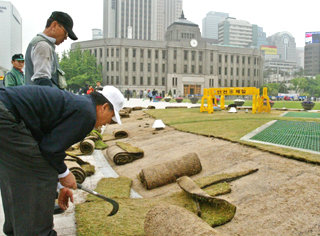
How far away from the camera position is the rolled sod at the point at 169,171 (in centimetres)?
500

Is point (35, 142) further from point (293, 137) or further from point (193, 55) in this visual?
point (193, 55)

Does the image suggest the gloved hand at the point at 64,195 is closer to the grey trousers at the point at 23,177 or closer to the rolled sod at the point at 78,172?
the grey trousers at the point at 23,177

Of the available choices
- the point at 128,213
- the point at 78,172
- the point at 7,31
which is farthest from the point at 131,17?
the point at 128,213

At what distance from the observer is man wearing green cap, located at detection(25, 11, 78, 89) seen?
3.76 metres

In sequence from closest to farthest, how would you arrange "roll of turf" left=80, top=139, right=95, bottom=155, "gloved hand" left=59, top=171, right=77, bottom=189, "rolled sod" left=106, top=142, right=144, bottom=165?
1. "gloved hand" left=59, top=171, right=77, bottom=189
2. "rolled sod" left=106, top=142, right=144, bottom=165
3. "roll of turf" left=80, top=139, right=95, bottom=155

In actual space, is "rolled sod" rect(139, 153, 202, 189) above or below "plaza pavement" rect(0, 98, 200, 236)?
above

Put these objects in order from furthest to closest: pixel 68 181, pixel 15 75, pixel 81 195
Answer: pixel 15 75 < pixel 81 195 < pixel 68 181

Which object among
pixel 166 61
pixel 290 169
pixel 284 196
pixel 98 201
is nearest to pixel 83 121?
pixel 98 201

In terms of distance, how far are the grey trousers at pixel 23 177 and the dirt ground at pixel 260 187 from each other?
196 centimetres

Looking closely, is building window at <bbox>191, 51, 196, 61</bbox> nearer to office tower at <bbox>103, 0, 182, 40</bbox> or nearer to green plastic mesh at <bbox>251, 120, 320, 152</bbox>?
green plastic mesh at <bbox>251, 120, 320, 152</bbox>

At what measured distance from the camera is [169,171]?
5156 mm

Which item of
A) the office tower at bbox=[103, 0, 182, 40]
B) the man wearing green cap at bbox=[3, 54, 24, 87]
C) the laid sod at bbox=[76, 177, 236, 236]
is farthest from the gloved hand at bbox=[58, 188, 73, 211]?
the office tower at bbox=[103, 0, 182, 40]

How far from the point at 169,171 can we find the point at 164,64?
80245mm

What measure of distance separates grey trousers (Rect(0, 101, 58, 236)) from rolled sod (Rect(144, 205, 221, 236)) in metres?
1.03
